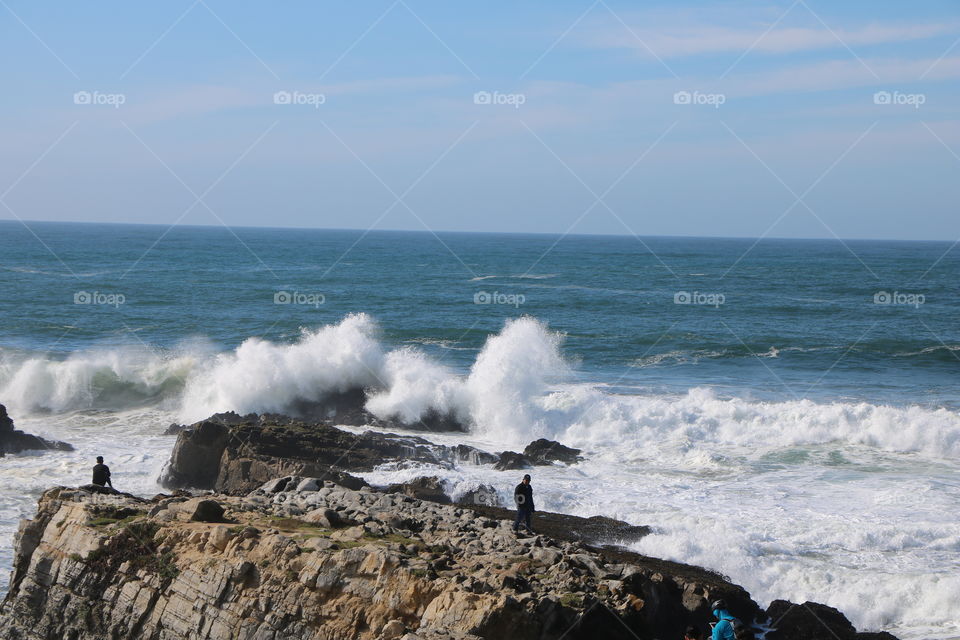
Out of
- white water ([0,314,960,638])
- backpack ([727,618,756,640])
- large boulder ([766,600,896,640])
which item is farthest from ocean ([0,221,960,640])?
backpack ([727,618,756,640])

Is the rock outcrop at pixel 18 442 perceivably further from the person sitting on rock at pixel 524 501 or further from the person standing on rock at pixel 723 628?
the person standing on rock at pixel 723 628

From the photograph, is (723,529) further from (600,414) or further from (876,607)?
(600,414)

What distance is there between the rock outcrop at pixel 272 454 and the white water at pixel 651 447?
1030 millimetres

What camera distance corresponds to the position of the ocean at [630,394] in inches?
733

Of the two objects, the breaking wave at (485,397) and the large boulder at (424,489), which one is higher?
the breaking wave at (485,397)

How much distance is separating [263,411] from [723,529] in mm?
16698

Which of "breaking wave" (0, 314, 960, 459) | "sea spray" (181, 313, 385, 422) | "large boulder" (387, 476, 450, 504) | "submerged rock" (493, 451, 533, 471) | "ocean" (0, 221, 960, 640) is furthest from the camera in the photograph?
"sea spray" (181, 313, 385, 422)

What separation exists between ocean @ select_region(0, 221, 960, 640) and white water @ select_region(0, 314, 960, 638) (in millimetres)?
76

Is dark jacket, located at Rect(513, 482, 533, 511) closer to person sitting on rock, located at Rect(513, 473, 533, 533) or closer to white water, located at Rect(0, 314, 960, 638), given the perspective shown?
person sitting on rock, located at Rect(513, 473, 533, 533)

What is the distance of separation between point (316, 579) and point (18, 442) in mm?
16023

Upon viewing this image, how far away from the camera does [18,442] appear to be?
82.6 feet

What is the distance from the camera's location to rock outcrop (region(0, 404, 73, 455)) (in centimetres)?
2503

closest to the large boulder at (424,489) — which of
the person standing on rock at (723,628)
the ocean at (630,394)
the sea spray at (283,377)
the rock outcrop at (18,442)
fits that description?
the ocean at (630,394)

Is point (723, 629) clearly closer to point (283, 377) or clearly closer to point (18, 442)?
point (18, 442)
